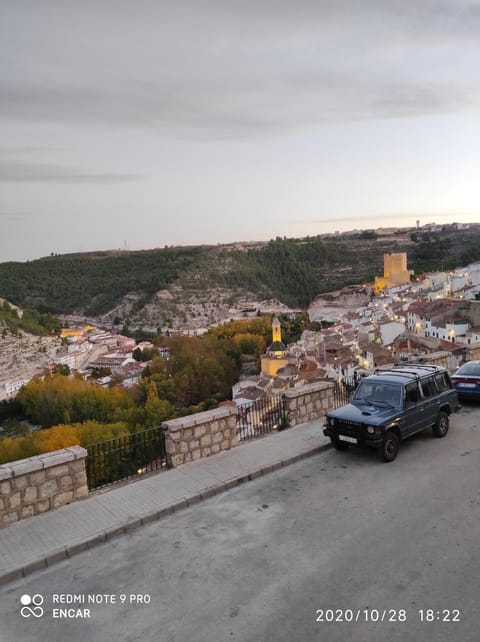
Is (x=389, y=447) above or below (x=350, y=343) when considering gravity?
above

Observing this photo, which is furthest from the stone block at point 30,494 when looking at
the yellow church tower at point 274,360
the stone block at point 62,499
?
the yellow church tower at point 274,360

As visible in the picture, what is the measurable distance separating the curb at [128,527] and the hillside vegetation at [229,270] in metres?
119

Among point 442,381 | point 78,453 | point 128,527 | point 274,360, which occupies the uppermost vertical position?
point 442,381

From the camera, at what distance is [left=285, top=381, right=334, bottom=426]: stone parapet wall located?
32.4 ft

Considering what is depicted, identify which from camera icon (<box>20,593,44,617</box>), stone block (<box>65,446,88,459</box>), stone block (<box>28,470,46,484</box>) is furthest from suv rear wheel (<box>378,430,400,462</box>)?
camera icon (<box>20,593,44,617</box>)

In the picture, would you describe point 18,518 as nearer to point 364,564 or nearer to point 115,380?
point 364,564

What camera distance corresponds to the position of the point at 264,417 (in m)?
9.88

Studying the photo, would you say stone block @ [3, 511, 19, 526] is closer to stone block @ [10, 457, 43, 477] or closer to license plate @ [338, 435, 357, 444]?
stone block @ [10, 457, 43, 477]

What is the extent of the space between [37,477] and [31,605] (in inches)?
75.7

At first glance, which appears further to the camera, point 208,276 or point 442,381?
point 208,276

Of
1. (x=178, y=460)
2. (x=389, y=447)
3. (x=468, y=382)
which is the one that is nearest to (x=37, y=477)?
(x=178, y=460)

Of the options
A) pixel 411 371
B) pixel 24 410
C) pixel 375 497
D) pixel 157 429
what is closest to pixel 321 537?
pixel 375 497

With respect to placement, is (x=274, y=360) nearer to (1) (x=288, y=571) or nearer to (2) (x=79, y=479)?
(2) (x=79, y=479)

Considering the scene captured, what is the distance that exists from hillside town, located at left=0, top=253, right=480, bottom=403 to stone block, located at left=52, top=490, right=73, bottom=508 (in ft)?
30.9
